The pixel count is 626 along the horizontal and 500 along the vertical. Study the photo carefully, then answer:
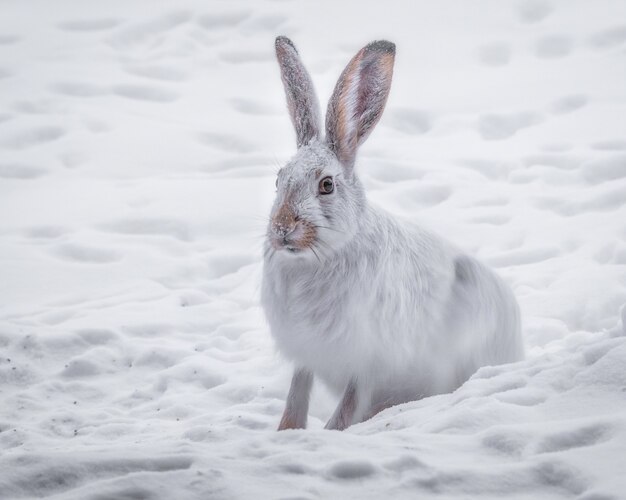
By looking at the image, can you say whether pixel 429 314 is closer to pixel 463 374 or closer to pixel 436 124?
pixel 463 374

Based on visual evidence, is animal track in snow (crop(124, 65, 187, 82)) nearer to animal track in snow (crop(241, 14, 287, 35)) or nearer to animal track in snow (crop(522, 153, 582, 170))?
animal track in snow (crop(241, 14, 287, 35))

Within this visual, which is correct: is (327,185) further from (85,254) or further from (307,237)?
(85,254)

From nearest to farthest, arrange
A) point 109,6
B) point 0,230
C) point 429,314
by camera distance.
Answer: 1. point 429,314
2. point 0,230
3. point 109,6

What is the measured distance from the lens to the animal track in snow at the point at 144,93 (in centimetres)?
765

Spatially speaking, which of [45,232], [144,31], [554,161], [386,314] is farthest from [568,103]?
[386,314]

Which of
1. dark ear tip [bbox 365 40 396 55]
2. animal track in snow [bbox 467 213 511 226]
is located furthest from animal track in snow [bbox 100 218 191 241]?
dark ear tip [bbox 365 40 396 55]

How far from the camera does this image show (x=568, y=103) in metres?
7.12

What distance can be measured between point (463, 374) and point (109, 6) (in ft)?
24.8

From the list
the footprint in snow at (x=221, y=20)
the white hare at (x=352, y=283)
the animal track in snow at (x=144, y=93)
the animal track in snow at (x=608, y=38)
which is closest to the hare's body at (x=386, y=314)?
the white hare at (x=352, y=283)

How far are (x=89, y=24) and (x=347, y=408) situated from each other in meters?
7.15

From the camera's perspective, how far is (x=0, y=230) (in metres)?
5.46

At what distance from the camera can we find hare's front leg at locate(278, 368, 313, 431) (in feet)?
10.8

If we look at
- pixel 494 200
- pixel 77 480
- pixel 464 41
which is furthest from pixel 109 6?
pixel 77 480

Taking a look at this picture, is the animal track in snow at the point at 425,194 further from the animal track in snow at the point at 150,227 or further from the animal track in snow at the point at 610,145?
the animal track in snow at the point at 150,227
